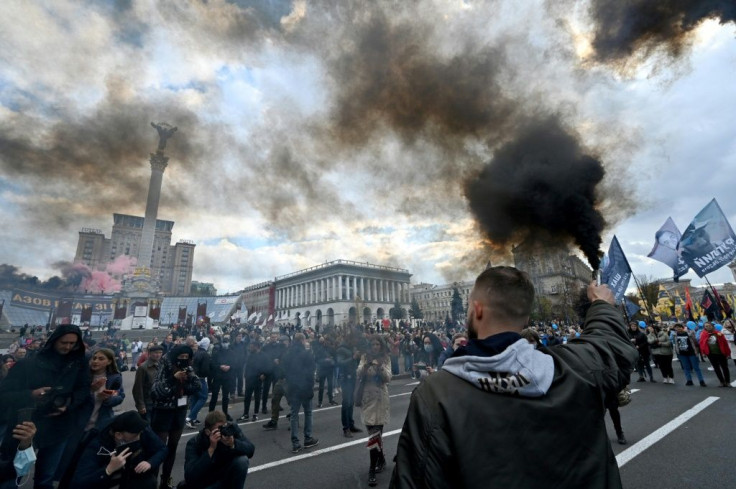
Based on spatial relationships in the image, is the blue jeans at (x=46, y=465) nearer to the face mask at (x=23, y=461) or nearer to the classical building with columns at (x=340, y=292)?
the face mask at (x=23, y=461)

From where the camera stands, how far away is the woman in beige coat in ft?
16.4

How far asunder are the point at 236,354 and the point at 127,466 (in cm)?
768

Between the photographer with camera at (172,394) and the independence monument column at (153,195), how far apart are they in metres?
60.3

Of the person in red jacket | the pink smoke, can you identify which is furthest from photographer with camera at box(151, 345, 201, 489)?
the pink smoke

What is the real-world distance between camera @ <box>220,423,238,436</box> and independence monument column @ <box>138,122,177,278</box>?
62307 millimetres

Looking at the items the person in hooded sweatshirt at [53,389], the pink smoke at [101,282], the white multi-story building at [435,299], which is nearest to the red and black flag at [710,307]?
the person in hooded sweatshirt at [53,389]

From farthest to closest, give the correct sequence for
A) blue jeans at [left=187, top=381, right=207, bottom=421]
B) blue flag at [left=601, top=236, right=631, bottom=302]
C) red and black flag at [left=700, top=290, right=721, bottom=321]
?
red and black flag at [left=700, top=290, right=721, bottom=321] → blue flag at [left=601, top=236, right=631, bottom=302] → blue jeans at [left=187, top=381, right=207, bottom=421]

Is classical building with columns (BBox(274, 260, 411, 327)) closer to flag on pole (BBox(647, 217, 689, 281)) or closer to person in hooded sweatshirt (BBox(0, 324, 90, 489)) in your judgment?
flag on pole (BBox(647, 217, 689, 281))

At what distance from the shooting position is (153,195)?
57.5m

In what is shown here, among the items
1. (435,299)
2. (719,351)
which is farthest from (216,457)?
(435,299)

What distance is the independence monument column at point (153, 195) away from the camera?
57.2 m

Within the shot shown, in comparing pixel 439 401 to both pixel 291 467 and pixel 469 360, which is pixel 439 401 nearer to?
pixel 469 360

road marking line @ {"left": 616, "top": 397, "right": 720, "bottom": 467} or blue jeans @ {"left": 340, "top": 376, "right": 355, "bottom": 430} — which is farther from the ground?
blue jeans @ {"left": 340, "top": 376, "right": 355, "bottom": 430}

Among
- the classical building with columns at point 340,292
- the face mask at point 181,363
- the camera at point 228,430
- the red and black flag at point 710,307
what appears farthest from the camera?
the classical building with columns at point 340,292
